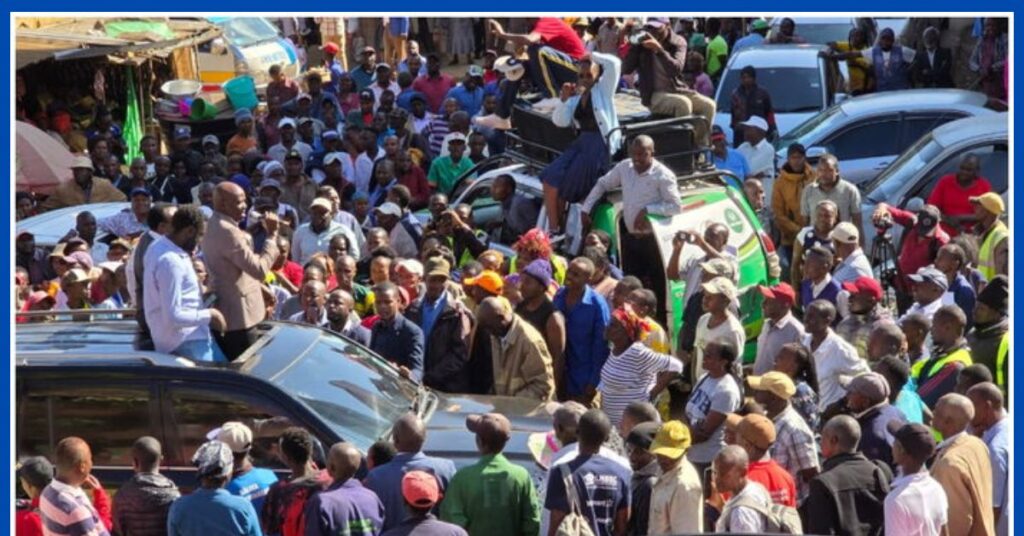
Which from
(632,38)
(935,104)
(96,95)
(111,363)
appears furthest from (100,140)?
(111,363)

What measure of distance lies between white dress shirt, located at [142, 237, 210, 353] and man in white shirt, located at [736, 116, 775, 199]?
8973mm

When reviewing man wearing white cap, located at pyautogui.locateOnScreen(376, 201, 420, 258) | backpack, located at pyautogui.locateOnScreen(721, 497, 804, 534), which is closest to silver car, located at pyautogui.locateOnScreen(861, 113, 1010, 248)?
man wearing white cap, located at pyautogui.locateOnScreen(376, 201, 420, 258)

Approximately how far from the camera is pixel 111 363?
8.15 m

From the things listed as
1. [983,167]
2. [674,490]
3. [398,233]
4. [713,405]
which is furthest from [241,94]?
[674,490]

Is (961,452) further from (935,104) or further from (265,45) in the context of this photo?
(265,45)

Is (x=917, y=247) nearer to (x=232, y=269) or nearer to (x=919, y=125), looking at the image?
(x=919, y=125)

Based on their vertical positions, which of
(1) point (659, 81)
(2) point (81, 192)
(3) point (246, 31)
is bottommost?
(2) point (81, 192)

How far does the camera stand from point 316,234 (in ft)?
44.8

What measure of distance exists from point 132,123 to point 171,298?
13594 millimetres

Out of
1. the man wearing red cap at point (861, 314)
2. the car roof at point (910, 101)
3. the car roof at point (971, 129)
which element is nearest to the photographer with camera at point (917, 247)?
the man wearing red cap at point (861, 314)

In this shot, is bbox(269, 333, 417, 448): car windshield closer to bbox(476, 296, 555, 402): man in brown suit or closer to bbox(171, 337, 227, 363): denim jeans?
bbox(171, 337, 227, 363): denim jeans

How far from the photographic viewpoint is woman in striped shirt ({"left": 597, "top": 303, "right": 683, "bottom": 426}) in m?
9.60

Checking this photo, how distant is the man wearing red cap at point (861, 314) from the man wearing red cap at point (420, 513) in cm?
397

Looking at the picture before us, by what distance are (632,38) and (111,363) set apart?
22.7 ft
